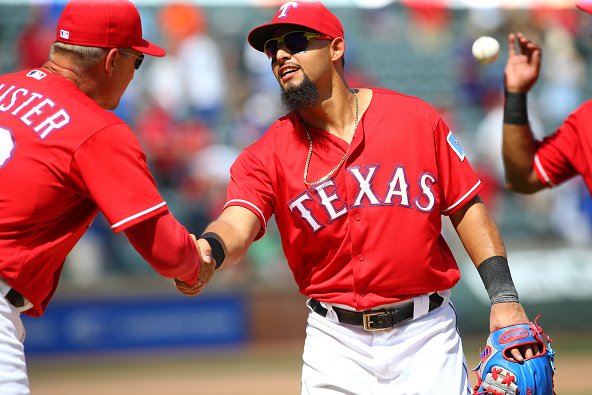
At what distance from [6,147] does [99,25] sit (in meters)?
0.63

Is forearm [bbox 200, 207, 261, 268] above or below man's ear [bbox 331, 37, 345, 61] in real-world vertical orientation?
below

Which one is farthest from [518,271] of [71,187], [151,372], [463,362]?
[71,187]

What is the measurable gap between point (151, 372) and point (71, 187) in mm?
A: 6515

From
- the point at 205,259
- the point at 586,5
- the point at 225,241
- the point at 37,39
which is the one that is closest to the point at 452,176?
the point at 225,241

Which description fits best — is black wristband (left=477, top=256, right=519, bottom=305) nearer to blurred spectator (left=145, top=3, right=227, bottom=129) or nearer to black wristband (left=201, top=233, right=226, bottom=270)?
black wristband (left=201, top=233, right=226, bottom=270)

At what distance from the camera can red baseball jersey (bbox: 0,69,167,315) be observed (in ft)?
10.9

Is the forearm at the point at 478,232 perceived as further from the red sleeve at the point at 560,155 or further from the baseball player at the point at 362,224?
the red sleeve at the point at 560,155

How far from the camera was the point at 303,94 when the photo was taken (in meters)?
4.00

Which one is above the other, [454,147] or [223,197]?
[454,147]

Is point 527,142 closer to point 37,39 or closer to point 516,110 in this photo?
point 516,110

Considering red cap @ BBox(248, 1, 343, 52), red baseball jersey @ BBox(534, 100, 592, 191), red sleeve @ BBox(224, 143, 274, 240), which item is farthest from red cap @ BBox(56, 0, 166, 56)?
red baseball jersey @ BBox(534, 100, 592, 191)

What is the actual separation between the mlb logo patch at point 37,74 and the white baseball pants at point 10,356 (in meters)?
0.87

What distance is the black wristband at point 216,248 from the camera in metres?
3.83

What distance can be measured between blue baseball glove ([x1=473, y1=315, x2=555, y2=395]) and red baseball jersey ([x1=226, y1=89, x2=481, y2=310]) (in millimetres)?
380
